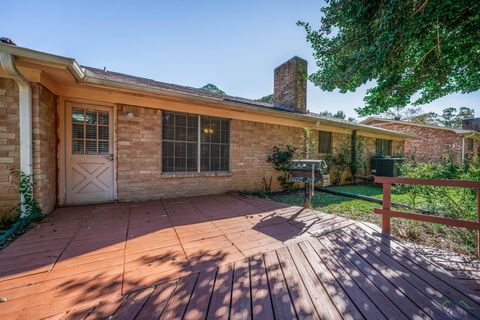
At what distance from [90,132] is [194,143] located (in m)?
2.38

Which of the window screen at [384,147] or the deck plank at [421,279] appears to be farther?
the window screen at [384,147]

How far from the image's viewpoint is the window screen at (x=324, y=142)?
27.5ft

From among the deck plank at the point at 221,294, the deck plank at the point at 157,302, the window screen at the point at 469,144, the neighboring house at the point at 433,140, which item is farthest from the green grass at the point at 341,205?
the window screen at the point at 469,144

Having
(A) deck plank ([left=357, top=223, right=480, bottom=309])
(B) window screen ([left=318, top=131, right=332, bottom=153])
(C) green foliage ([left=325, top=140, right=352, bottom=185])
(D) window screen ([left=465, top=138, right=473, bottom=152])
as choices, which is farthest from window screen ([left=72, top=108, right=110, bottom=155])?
(D) window screen ([left=465, top=138, right=473, bottom=152])

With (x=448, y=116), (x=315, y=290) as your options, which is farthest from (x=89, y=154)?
(x=448, y=116)

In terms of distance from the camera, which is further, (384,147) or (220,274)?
(384,147)

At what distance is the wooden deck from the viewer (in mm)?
1498

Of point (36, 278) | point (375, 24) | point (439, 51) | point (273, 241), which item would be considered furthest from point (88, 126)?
point (439, 51)

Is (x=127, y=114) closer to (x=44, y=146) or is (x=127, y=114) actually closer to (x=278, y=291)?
(x=44, y=146)

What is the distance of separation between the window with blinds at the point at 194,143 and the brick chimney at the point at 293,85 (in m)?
3.96

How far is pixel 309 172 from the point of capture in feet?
14.2

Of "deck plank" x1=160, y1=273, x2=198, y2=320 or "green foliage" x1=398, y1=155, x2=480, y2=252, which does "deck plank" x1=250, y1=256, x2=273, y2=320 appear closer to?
"deck plank" x1=160, y1=273, x2=198, y2=320

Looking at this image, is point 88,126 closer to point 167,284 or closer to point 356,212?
point 167,284

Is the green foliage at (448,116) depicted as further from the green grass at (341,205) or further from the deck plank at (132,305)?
the deck plank at (132,305)
